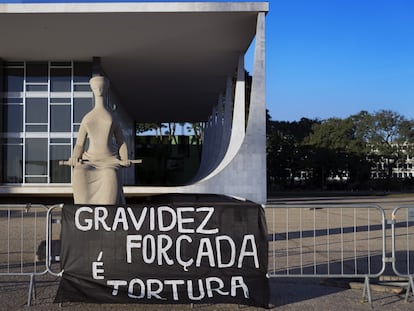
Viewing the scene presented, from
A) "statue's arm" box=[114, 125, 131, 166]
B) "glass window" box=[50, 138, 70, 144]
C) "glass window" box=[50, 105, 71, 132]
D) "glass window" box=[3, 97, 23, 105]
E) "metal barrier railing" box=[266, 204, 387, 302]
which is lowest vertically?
"metal barrier railing" box=[266, 204, 387, 302]

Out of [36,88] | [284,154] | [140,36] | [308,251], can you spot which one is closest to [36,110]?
[36,88]

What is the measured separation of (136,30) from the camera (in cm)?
2131

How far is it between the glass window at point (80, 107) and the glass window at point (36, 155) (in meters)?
1.90

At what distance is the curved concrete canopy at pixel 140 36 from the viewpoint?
19391 millimetres

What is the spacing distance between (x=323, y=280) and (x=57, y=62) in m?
21.7

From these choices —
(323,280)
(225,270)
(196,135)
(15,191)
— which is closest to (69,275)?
(225,270)

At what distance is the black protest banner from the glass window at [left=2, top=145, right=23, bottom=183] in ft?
69.5

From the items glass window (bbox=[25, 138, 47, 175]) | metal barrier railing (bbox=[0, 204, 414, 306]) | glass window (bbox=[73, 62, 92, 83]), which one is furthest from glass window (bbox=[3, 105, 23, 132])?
metal barrier railing (bbox=[0, 204, 414, 306])

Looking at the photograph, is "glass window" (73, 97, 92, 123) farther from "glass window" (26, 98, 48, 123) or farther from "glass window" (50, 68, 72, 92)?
"glass window" (26, 98, 48, 123)

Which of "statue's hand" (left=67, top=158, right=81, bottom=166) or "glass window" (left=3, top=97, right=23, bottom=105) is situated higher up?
"glass window" (left=3, top=97, right=23, bottom=105)

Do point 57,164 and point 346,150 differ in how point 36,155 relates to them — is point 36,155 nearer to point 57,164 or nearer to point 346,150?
point 57,164

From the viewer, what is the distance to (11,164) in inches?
1021

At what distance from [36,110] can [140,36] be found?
739cm

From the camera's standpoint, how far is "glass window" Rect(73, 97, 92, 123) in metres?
26.1
